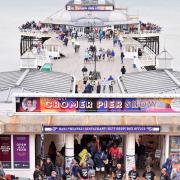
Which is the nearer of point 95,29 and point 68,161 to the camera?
point 68,161

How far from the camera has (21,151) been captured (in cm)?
1717

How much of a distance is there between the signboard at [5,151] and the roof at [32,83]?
1.30 meters

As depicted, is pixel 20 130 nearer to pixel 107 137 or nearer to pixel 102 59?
pixel 107 137

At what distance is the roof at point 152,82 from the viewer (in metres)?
19.6

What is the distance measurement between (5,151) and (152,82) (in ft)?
21.1

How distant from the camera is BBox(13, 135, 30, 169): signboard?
675 inches

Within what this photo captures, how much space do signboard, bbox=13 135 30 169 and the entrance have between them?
3.47m

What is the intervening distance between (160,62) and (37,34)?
132 ft

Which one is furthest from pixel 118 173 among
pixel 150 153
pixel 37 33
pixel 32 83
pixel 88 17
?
pixel 88 17

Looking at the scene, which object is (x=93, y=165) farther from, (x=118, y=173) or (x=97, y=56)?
(x=97, y=56)

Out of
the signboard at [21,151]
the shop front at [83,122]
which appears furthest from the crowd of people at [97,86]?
the signboard at [21,151]

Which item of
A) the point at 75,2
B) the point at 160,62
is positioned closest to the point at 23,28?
the point at 75,2

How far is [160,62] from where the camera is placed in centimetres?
2441

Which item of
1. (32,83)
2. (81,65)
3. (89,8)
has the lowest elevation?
(32,83)
